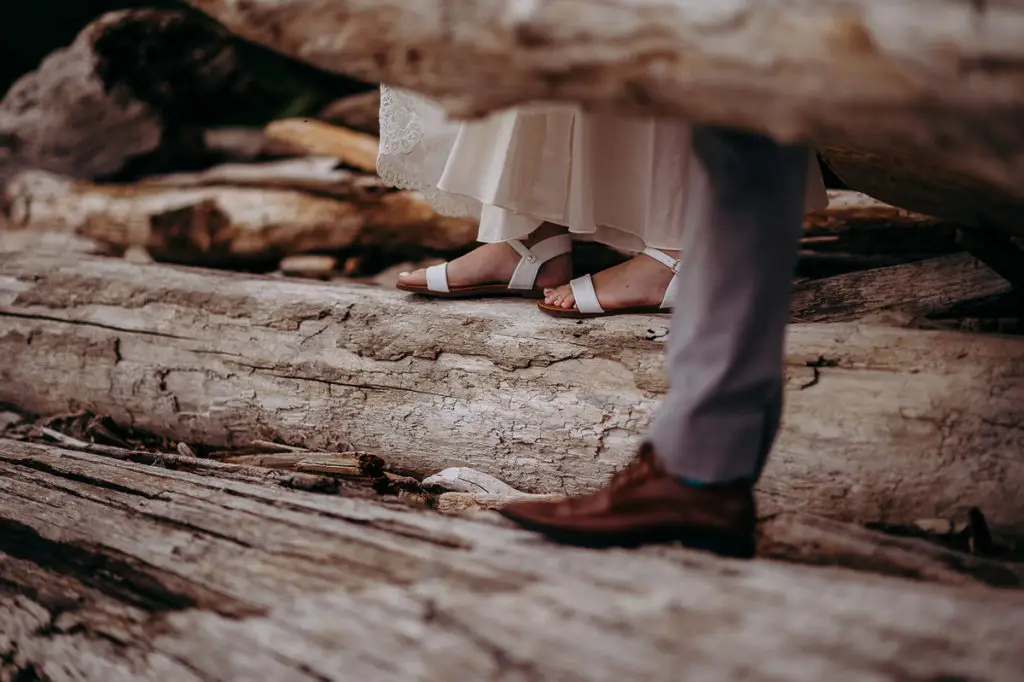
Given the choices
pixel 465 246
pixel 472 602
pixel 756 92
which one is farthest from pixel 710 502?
pixel 465 246

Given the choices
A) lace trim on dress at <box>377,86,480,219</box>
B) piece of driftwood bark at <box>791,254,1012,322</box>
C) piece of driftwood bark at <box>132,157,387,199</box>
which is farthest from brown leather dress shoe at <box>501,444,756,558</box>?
piece of driftwood bark at <box>132,157,387,199</box>

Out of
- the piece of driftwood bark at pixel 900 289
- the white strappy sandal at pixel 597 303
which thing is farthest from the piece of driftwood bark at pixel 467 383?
the piece of driftwood bark at pixel 900 289

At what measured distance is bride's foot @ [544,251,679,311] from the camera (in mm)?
1994

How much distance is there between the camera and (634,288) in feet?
6.56

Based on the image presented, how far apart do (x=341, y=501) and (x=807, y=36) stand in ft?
3.94

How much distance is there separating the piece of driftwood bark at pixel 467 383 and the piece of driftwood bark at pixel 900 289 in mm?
210

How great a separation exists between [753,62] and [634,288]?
42.5 inches

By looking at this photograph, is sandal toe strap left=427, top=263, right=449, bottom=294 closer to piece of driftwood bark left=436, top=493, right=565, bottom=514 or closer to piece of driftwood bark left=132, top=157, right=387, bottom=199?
piece of driftwood bark left=436, top=493, right=565, bottom=514

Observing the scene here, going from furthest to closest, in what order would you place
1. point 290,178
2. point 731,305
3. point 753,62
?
point 290,178 < point 731,305 < point 753,62

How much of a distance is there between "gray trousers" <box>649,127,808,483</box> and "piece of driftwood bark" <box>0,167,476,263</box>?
2.33m

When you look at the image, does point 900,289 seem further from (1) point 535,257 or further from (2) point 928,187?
(1) point 535,257

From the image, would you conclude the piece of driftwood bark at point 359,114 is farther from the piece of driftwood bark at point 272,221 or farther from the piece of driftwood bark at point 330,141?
the piece of driftwood bark at point 272,221

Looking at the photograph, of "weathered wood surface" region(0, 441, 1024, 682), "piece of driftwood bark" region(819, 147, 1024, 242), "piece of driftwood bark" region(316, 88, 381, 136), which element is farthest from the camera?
"piece of driftwood bark" region(316, 88, 381, 136)

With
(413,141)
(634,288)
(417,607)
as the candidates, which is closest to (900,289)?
(634,288)
